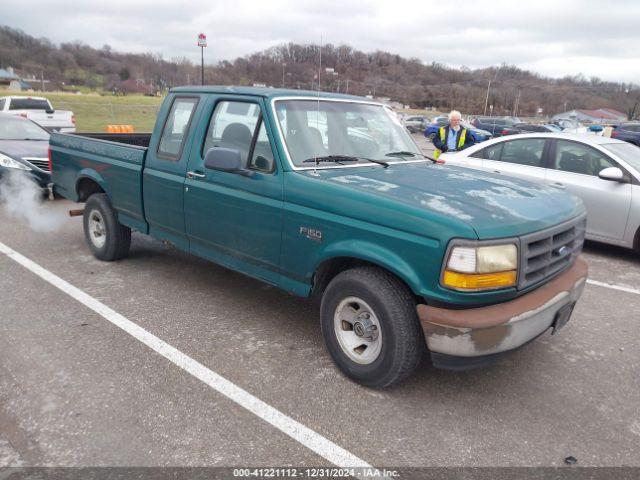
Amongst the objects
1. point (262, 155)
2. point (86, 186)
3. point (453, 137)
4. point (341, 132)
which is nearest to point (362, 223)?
point (262, 155)

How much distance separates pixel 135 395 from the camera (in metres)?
3.16

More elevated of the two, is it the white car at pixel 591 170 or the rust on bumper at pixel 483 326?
the white car at pixel 591 170

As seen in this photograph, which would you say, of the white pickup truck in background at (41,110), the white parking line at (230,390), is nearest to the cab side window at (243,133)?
the white parking line at (230,390)

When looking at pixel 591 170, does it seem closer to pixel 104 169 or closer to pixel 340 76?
pixel 340 76

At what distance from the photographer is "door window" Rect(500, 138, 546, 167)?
7.05 meters

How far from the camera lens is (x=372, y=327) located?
128 inches

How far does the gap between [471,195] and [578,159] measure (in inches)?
169

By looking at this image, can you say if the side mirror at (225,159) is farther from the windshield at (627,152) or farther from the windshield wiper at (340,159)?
the windshield at (627,152)

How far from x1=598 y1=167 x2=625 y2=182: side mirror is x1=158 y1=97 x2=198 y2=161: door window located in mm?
4967

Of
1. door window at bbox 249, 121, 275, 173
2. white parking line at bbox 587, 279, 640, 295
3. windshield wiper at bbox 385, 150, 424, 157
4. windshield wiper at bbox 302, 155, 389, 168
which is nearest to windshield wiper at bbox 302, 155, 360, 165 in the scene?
windshield wiper at bbox 302, 155, 389, 168

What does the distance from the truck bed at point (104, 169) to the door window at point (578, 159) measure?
5.38 m

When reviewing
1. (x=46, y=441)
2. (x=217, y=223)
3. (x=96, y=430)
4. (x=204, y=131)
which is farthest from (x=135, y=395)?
(x=204, y=131)

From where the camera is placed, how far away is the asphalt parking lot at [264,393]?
2719mm

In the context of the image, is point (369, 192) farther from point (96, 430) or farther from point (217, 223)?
point (96, 430)
